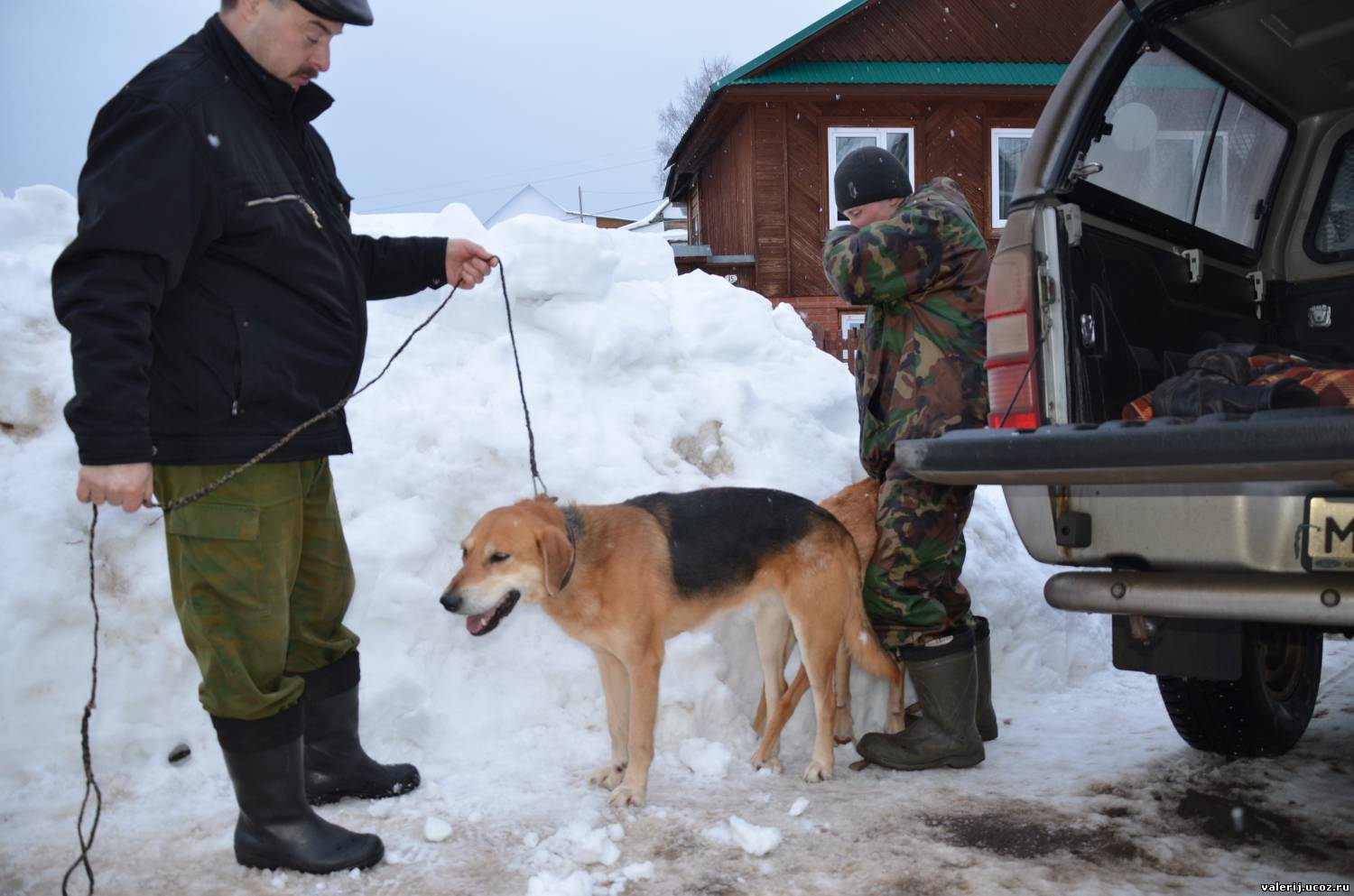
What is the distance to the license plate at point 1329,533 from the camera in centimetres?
A: 231

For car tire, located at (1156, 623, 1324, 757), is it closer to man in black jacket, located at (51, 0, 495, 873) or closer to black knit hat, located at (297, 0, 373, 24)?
man in black jacket, located at (51, 0, 495, 873)

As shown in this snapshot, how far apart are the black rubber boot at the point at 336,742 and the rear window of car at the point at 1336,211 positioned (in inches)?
160

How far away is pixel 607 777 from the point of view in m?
3.70

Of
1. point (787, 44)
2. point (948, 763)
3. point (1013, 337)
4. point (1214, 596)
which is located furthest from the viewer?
Result: point (787, 44)

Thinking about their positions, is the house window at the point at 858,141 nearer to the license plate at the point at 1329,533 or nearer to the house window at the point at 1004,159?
the house window at the point at 1004,159

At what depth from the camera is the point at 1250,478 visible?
7.02 ft

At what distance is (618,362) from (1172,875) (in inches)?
139

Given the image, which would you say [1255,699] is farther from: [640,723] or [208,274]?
[208,274]

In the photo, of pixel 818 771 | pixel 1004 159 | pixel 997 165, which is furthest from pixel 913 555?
pixel 1004 159

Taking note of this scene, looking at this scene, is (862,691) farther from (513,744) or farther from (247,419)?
(247,419)

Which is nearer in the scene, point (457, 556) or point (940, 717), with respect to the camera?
point (940, 717)

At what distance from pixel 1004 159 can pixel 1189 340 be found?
1697 centimetres

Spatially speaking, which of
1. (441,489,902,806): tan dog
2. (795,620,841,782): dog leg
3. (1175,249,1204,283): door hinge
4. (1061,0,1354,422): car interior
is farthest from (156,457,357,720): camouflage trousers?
(1175,249,1204,283): door hinge

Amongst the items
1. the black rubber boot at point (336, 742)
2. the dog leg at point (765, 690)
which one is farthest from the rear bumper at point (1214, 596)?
the black rubber boot at point (336, 742)
